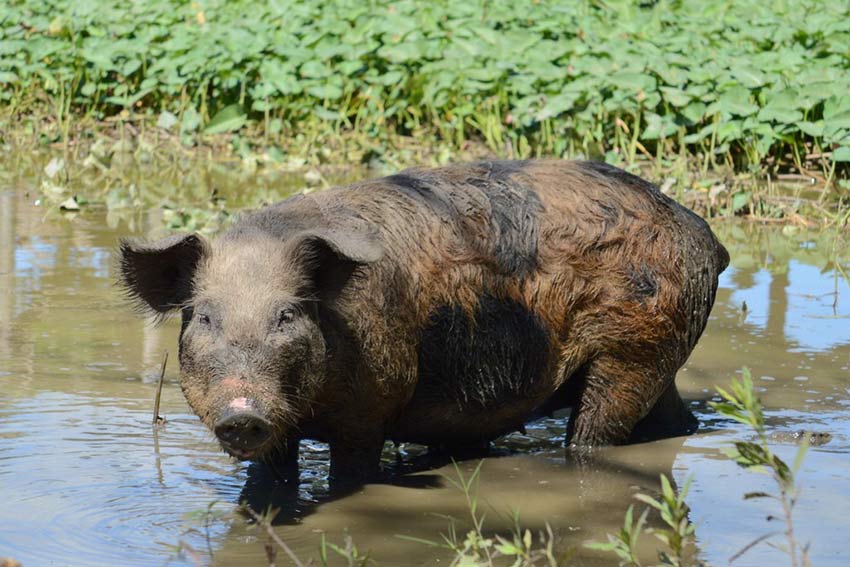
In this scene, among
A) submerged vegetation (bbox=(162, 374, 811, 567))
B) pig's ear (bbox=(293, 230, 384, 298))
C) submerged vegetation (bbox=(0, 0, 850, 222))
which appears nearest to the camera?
submerged vegetation (bbox=(162, 374, 811, 567))

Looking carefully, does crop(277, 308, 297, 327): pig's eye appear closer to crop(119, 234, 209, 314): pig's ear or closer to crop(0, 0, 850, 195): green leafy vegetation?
crop(119, 234, 209, 314): pig's ear

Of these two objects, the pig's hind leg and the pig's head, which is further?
the pig's hind leg

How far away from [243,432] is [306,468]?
1.18 metres

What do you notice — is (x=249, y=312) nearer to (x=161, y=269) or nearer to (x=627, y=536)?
(x=161, y=269)

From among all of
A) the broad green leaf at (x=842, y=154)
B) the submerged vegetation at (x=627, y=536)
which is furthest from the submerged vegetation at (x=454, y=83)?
the submerged vegetation at (x=627, y=536)

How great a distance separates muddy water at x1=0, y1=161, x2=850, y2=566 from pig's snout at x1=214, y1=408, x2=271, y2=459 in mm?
338

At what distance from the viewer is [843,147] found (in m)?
10.7

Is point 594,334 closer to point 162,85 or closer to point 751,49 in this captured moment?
point 751,49

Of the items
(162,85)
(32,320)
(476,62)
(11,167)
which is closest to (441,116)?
(476,62)

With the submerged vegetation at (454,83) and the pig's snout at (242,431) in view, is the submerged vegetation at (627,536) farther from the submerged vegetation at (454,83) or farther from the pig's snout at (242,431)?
the submerged vegetation at (454,83)

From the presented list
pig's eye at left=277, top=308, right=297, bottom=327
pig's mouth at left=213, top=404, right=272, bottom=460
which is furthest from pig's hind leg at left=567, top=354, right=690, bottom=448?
pig's mouth at left=213, top=404, right=272, bottom=460

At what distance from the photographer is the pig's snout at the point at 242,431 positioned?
472 centimetres

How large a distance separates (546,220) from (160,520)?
2.00 meters

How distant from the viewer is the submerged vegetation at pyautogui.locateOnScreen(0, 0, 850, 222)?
11367 millimetres
